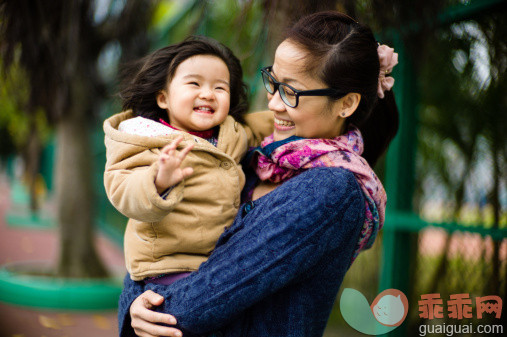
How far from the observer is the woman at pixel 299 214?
1.33m

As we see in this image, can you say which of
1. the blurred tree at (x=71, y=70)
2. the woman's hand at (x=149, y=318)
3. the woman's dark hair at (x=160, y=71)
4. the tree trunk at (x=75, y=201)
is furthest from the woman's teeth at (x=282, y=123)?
the tree trunk at (x=75, y=201)

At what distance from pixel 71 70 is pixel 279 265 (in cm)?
343

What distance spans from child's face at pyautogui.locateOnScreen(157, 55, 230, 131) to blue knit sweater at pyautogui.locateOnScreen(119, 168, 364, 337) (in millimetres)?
390

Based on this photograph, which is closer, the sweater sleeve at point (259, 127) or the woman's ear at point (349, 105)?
the woman's ear at point (349, 105)

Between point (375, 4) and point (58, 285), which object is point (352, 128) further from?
point (58, 285)

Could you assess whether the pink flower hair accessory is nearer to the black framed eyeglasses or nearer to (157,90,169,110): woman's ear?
the black framed eyeglasses

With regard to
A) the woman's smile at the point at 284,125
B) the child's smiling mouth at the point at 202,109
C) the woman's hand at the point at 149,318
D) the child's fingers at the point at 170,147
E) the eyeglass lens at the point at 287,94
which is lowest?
the woman's hand at the point at 149,318

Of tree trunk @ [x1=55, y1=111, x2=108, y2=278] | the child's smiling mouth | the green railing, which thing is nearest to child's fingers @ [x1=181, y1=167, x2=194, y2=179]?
the child's smiling mouth

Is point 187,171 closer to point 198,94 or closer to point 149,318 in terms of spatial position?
point 198,94

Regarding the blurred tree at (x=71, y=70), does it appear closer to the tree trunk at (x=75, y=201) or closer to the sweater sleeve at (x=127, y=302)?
the tree trunk at (x=75, y=201)

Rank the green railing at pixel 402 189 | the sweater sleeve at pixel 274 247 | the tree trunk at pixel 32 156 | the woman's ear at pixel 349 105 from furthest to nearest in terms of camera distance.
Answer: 1. the tree trunk at pixel 32 156
2. the green railing at pixel 402 189
3. the woman's ear at pixel 349 105
4. the sweater sleeve at pixel 274 247

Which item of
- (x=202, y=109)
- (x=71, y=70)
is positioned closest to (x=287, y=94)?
(x=202, y=109)

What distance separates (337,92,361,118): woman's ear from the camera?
1.54 metres

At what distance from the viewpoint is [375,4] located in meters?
2.27
